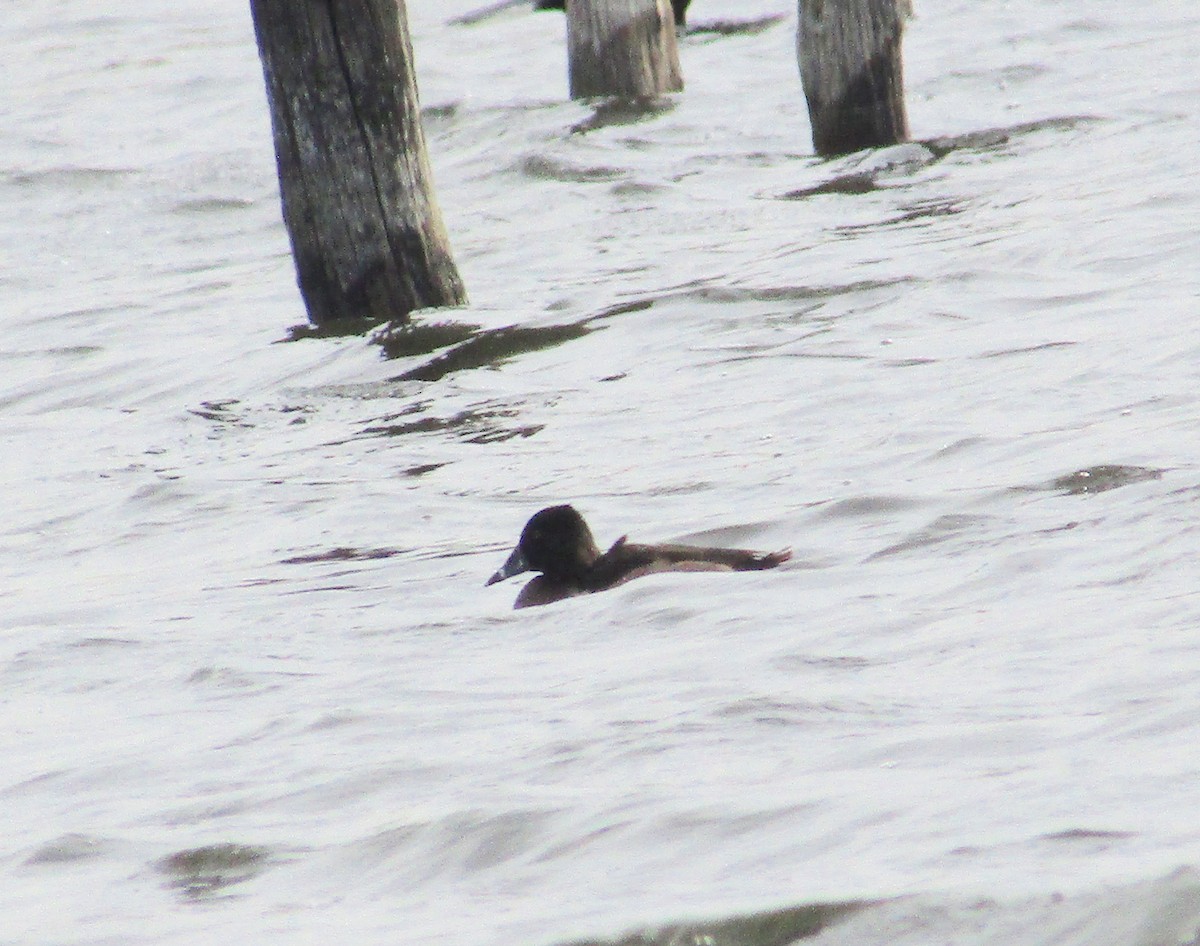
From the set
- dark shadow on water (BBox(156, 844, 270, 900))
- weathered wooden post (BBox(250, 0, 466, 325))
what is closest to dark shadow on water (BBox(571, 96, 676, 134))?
weathered wooden post (BBox(250, 0, 466, 325))

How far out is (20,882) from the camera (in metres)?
3.86

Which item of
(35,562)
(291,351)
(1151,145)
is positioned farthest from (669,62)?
(35,562)

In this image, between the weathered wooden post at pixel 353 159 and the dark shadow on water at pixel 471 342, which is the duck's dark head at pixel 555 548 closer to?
the dark shadow on water at pixel 471 342

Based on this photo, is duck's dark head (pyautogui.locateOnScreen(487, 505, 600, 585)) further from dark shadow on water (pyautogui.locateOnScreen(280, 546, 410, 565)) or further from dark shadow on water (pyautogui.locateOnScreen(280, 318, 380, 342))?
dark shadow on water (pyautogui.locateOnScreen(280, 318, 380, 342))

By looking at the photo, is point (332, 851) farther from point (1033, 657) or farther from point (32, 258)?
point (32, 258)

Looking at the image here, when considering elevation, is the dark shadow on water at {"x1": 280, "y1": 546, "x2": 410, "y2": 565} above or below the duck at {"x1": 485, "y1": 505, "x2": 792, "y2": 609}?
below

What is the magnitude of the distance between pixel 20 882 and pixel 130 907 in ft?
0.96

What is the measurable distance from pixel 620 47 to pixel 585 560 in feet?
32.1

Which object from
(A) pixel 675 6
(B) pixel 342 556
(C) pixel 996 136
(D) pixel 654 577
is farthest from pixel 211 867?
(A) pixel 675 6

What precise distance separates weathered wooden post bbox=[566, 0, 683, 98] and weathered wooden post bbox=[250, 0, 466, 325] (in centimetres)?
577

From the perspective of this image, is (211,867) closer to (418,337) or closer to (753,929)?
(753,929)

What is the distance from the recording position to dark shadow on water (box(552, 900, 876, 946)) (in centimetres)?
313

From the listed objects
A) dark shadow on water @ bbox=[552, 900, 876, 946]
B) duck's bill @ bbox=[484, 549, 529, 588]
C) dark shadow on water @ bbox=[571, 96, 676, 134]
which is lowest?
duck's bill @ bbox=[484, 549, 529, 588]

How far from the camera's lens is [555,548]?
5672 mm
